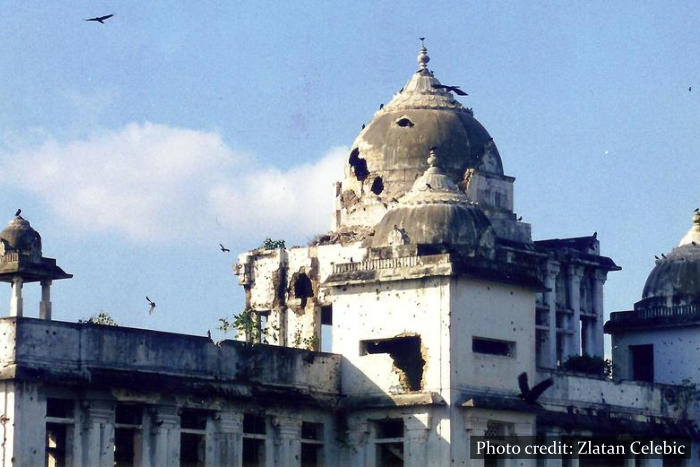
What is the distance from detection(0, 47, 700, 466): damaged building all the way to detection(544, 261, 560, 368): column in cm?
10

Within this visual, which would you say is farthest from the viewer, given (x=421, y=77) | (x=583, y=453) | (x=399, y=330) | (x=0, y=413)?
(x=421, y=77)

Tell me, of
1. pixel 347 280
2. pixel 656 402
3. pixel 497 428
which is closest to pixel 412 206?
pixel 347 280

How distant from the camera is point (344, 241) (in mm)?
56781

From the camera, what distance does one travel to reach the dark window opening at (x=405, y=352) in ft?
163

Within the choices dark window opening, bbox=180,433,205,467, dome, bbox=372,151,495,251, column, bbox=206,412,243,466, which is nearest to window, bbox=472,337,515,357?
dome, bbox=372,151,495,251

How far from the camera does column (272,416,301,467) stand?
48375 millimetres

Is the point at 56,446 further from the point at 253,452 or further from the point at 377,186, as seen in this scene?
the point at 377,186

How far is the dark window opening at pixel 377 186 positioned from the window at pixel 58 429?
1615 cm

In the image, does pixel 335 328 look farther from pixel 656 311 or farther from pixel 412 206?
pixel 656 311

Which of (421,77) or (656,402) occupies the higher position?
(421,77)

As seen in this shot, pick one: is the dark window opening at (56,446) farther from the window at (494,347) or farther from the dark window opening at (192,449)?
the window at (494,347)

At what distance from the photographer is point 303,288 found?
2261 inches

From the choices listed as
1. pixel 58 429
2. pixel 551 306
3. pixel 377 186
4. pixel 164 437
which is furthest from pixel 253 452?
pixel 551 306

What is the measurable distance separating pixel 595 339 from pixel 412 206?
12.3 meters
